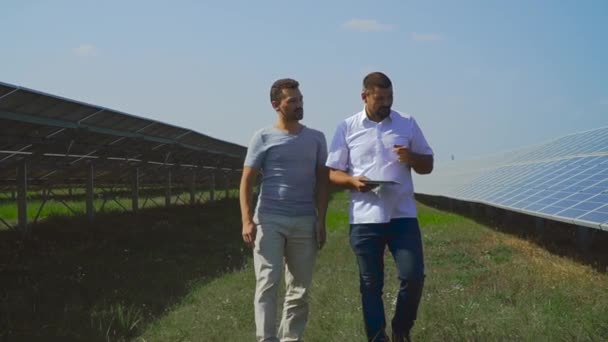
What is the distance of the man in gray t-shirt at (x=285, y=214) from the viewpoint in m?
4.17

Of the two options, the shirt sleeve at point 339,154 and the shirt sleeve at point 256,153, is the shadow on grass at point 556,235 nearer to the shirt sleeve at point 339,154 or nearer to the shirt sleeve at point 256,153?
the shirt sleeve at point 339,154

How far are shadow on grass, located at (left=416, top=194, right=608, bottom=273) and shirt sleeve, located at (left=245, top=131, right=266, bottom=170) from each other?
548 centimetres

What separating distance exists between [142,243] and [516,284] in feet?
22.6

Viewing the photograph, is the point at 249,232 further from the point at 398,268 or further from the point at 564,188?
the point at 564,188

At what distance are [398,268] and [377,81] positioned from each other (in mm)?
1074

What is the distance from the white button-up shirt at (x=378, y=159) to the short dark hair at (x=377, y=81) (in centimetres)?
20

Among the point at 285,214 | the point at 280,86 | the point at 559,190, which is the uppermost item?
the point at 280,86

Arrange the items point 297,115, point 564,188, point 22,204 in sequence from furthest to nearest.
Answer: point 22,204 → point 564,188 → point 297,115

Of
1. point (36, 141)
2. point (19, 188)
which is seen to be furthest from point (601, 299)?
point (19, 188)

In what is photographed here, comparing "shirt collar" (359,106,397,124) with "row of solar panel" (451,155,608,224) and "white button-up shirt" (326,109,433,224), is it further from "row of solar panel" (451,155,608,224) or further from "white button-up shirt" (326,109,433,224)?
"row of solar panel" (451,155,608,224)

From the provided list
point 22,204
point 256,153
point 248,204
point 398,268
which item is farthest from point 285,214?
point 22,204

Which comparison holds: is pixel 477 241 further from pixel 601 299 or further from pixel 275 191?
pixel 275 191

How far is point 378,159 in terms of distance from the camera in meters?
4.16

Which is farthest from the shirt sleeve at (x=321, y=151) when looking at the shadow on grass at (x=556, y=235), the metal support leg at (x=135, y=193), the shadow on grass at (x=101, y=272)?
the metal support leg at (x=135, y=193)
